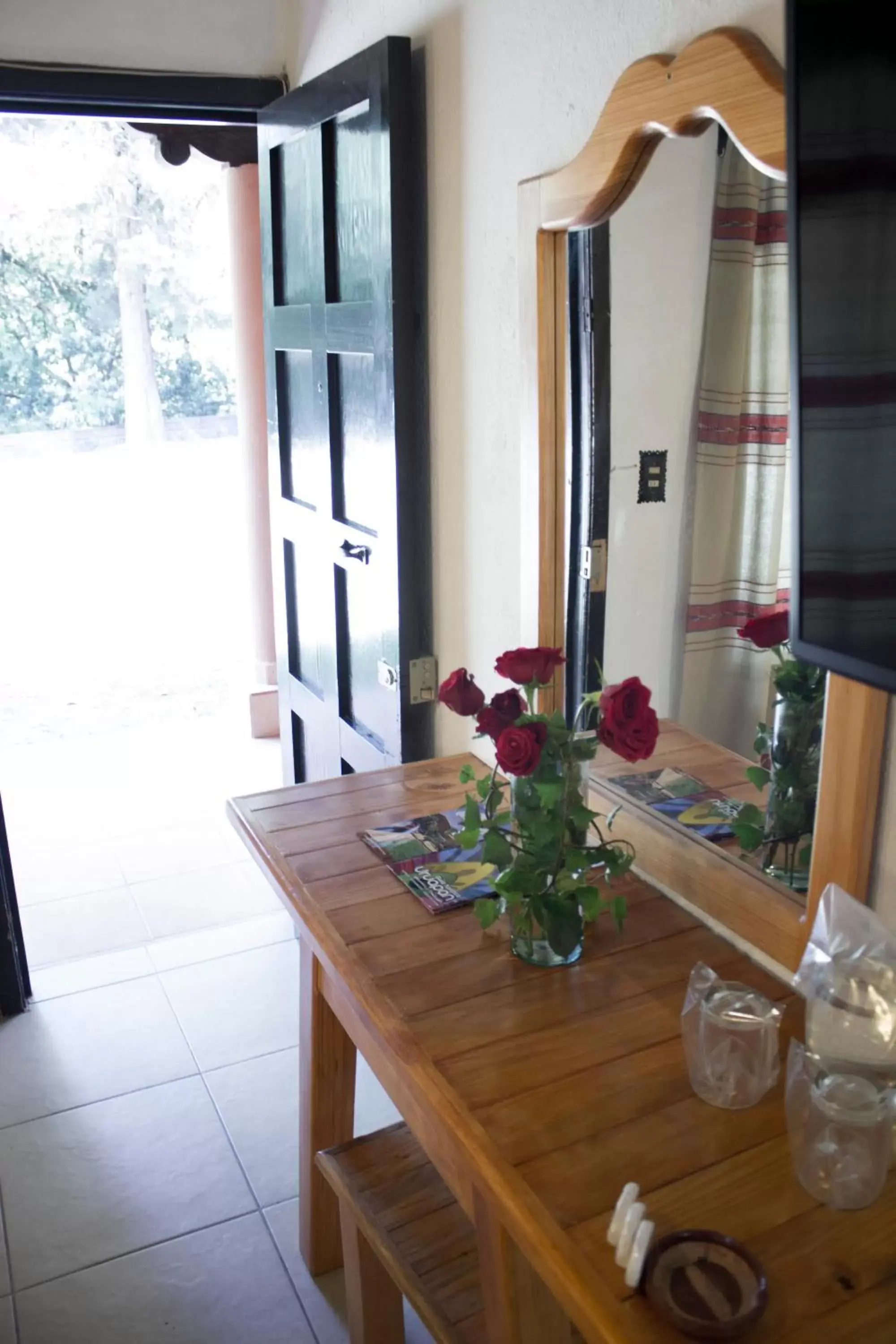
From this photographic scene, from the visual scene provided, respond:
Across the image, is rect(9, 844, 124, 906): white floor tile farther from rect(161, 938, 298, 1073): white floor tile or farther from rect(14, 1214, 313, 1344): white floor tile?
rect(14, 1214, 313, 1344): white floor tile

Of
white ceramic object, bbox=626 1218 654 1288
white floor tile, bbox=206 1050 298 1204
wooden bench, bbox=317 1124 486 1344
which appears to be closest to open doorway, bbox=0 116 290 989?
white floor tile, bbox=206 1050 298 1204

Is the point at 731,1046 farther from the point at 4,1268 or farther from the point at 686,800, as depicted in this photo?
the point at 4,1268

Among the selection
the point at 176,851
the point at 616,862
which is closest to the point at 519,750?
the point at 616,862

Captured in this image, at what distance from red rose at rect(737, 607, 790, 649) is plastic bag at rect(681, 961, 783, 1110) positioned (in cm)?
39

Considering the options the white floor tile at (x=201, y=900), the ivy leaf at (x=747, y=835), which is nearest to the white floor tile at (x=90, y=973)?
the white floor tile at (x=201, y=900)

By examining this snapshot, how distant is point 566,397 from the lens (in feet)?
5.20

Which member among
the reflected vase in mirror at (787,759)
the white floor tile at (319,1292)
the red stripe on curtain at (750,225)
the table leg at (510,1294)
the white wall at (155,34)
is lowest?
the white floor tile at (319,1292)

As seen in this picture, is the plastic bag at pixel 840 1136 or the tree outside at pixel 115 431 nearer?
the plastic bag at pixel 840 1136

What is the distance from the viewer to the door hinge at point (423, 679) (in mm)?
2188

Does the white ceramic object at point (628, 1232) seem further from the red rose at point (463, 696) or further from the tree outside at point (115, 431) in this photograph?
the tree outside at point (115, 431)

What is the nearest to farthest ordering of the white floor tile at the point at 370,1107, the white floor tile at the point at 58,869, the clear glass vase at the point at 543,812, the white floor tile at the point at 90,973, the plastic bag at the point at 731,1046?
the plastic bag at the point at 731,1046
the clear glass vase at the point at 543,812
the white floor tile at the point at 370,1107
the white floor tile at the point at 90,973
the white floor tile at the point at 58,869

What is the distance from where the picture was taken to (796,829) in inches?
50.0

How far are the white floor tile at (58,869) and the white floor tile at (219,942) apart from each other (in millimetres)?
412

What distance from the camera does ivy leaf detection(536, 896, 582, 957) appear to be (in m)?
1.30
